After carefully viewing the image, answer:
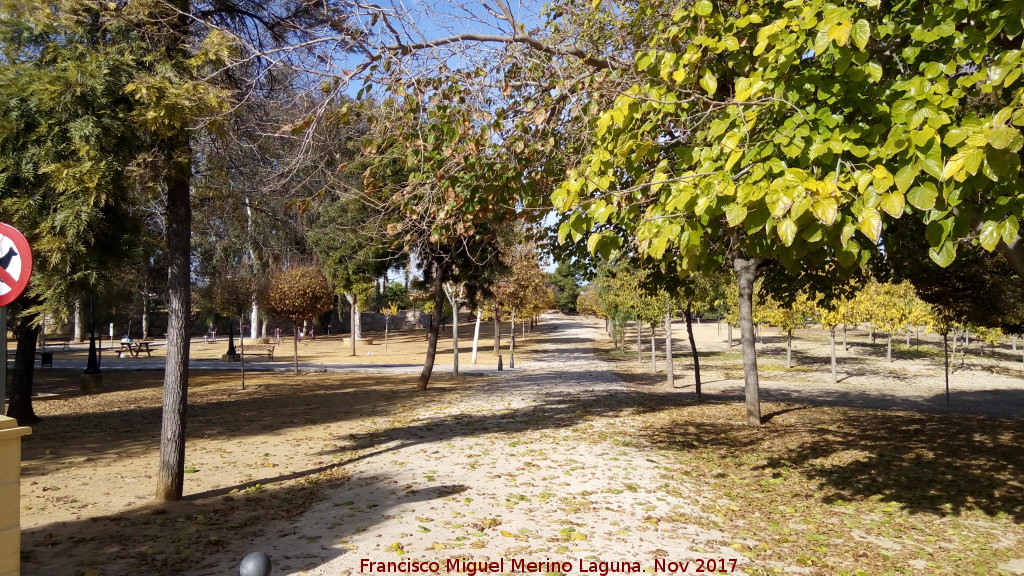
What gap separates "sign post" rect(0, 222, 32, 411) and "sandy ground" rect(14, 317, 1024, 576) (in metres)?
2.35

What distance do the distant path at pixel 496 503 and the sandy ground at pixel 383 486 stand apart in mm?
24

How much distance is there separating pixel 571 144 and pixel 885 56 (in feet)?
9.44

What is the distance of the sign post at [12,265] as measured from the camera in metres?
2.99

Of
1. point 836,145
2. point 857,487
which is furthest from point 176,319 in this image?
point 857,487

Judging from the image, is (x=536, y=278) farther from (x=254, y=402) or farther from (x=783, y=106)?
(x=783, y=106)

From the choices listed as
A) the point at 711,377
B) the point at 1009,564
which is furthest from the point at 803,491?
the point at 711,377

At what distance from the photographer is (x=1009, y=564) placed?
4.66 metres

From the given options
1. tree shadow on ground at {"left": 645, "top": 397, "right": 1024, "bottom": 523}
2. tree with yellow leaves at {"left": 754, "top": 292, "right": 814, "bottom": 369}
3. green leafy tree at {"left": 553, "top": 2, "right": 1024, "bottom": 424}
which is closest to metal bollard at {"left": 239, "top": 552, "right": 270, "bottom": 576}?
green leafy tree at {"left": 553, "top": 2, "right": 1024, "bottom": 424}

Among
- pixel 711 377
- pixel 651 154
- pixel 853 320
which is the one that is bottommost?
pixel 711 377

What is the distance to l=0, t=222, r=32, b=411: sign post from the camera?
299 centimetres

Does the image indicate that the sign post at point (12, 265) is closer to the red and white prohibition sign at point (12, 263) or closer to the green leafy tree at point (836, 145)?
the red and white prohibition sign at point (12, 263)

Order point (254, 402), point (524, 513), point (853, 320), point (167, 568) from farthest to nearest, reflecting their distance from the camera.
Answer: point (853, 320) < point (254, 402) < point (524, 513) < point (167, 568)

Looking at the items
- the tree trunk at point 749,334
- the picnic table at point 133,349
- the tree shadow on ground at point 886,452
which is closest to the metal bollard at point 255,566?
the tree shadow on ground at point 886,452

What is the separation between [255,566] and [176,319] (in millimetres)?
3643
